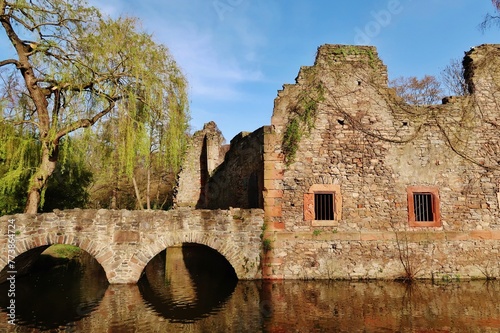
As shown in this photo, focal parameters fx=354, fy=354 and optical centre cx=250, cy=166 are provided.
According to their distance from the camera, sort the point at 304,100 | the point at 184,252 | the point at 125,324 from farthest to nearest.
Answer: the point at 184,252, the point at 304,100, the point at 125,324

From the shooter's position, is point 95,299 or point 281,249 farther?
point 281,249

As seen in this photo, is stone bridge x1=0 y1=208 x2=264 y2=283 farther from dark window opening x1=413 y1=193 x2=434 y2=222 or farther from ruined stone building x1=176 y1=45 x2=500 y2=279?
dark window opening x1=413 y1=193 x2=434 y2=222

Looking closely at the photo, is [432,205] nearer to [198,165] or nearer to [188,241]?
[188,241]

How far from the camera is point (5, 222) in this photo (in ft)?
33.2

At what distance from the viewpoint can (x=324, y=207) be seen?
11742 millimetres

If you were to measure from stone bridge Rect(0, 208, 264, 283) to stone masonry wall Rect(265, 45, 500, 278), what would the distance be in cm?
89

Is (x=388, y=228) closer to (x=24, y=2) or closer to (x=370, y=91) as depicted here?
(x=370, y=91)

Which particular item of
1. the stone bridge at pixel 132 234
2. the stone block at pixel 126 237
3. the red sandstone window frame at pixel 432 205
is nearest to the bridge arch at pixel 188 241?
the stone bridge at pixel 132 234

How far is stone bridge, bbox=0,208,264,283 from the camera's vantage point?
33.5ft

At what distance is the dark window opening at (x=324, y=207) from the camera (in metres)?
11.7

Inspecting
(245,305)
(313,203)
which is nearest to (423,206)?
(313,203)

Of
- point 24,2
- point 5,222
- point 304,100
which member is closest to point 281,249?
point 304,100

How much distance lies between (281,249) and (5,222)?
8136 millimetres

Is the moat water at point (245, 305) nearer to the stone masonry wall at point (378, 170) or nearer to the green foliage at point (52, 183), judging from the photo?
the stone masonry wall at point (378, 170)
